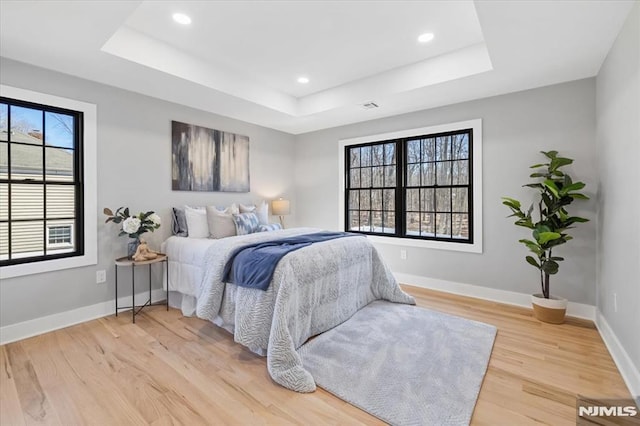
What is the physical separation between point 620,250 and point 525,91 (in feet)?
6.66

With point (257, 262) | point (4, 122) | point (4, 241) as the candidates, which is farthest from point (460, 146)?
point (4, 241)

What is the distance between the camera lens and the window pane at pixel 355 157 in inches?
194

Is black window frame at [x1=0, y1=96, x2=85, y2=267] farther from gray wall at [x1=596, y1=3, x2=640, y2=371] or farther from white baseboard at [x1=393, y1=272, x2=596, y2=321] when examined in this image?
gray wall at [x1=596, y1=3, x2=640, y2=371]

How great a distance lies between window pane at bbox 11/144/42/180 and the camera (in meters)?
2.68

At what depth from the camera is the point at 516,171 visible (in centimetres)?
344

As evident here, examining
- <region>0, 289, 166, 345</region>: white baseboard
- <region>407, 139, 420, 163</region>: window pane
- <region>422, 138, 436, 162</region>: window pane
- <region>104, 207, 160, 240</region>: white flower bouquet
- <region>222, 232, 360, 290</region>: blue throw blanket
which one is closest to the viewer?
<region>222, 232, 360, 290</region>: blue throw blanket

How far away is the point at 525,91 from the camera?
3.38 meters

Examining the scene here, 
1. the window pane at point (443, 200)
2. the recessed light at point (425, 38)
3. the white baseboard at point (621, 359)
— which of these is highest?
the recessed light at point (425, 38)

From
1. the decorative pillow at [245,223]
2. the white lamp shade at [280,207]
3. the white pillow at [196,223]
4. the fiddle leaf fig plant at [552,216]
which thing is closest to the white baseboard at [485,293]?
the fiddle leaf fig plant at [552,216]

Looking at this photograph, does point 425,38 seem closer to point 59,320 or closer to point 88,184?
point 88,184

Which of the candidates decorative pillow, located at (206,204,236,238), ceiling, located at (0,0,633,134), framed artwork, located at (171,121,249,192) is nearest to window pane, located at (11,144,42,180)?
ceiling, located at (0,0,633,134)

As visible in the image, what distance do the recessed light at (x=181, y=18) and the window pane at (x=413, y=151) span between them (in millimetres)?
3087

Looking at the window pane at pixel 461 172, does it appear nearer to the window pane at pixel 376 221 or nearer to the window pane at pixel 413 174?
the window pane at pixel 413 174

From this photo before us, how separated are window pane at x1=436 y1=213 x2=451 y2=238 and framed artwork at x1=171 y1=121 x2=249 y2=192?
114 inches
